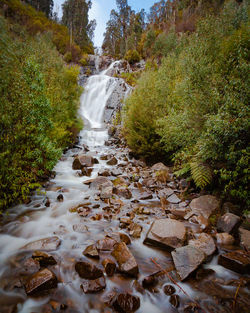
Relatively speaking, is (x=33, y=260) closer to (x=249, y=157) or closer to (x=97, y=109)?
(x=249, y=157)

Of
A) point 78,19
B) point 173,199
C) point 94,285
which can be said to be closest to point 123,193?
point 173,199

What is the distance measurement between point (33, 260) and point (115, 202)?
3.26 m

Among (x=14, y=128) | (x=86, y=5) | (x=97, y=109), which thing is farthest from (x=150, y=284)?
(x=86, y=5)

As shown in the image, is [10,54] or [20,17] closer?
[10,54]

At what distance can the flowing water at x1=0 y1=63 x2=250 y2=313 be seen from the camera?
2.84 meters

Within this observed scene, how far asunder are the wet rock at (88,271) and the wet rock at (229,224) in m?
3.33

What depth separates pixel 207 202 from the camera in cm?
564

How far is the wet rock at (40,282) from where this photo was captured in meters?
2.86

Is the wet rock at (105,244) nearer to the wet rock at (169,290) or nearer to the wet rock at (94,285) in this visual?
the wet rock at (94,285)

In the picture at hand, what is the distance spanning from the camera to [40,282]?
9.54ft

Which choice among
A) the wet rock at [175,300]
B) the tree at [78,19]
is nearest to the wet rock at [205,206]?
the wet rock at [175,300]

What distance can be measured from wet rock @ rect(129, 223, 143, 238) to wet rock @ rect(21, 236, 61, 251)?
1.84 metres

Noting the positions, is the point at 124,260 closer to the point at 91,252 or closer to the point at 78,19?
the point at 91,252

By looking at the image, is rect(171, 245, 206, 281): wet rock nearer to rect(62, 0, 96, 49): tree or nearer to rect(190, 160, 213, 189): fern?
rect(190, 160, 213, 189): fern
